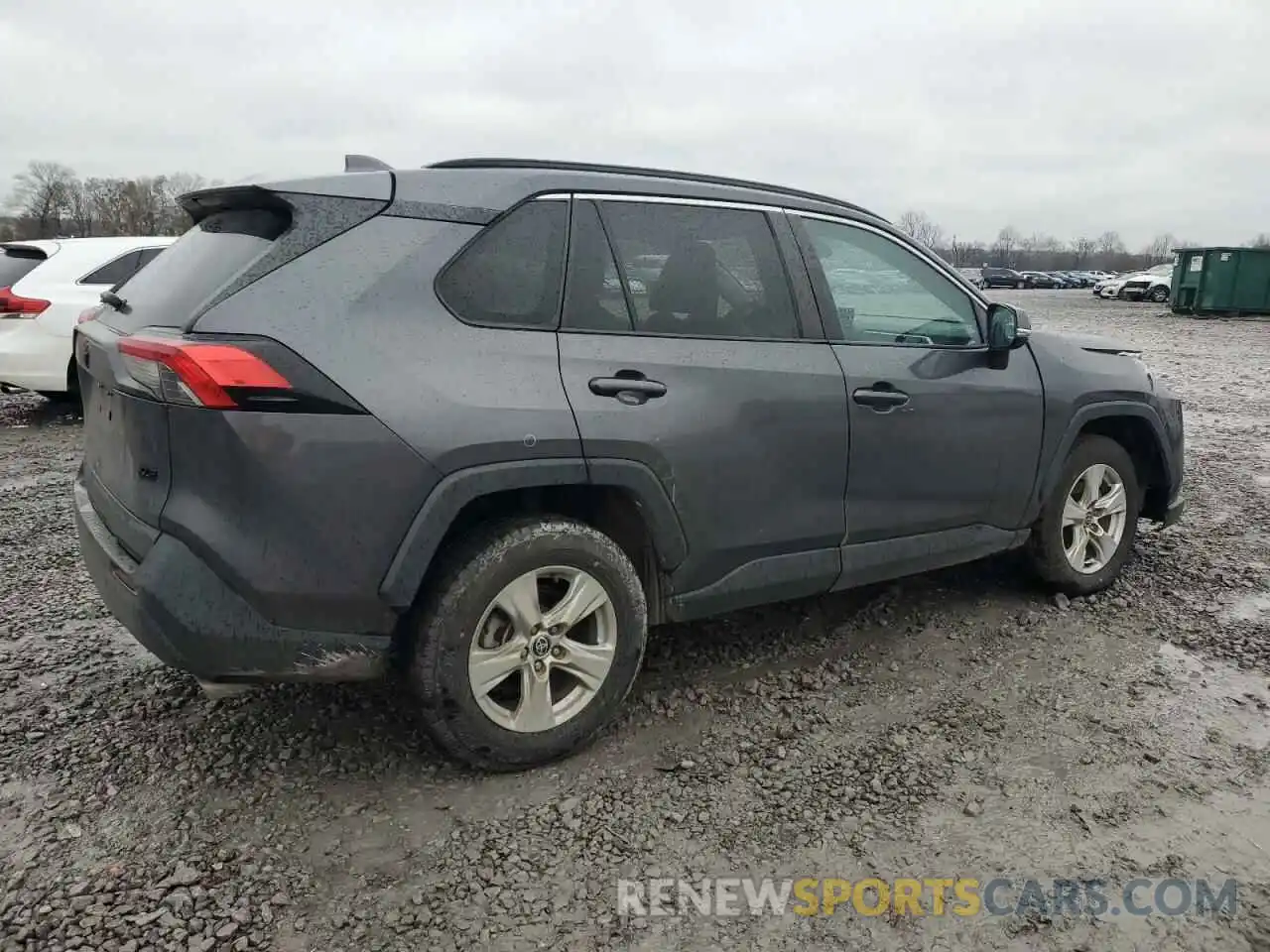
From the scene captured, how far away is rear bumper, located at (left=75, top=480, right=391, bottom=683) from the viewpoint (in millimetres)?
2459

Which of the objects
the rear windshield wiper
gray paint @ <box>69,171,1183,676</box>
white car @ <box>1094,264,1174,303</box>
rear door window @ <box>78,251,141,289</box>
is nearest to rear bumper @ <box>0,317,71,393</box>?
rear door window @ <box>78,251,141,289</box>

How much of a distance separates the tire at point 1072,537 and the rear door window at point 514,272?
2599mm

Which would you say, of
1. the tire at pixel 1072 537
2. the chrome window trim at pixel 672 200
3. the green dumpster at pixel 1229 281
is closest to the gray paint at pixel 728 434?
the chrome window trim at pixel 672 200

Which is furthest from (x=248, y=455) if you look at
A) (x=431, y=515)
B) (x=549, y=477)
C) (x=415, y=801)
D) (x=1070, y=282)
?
(x=1070, y=282)

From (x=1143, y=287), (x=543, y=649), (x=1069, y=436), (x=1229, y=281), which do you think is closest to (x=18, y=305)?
(x=543, y=649)

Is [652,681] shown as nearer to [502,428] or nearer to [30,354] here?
[502,428]

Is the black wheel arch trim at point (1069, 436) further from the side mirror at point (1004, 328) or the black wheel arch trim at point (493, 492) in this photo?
the black wheel arch trim at point (493, 492)

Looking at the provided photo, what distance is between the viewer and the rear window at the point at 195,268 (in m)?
2.62

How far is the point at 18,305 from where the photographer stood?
25.1 ft

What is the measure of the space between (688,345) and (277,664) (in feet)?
5.10

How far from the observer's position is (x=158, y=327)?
8.68 feet

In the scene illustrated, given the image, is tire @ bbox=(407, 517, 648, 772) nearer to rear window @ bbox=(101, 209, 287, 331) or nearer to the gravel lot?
the gravel lot

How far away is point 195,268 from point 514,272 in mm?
947

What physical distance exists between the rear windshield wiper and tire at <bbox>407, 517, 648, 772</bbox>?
4.56 feet
